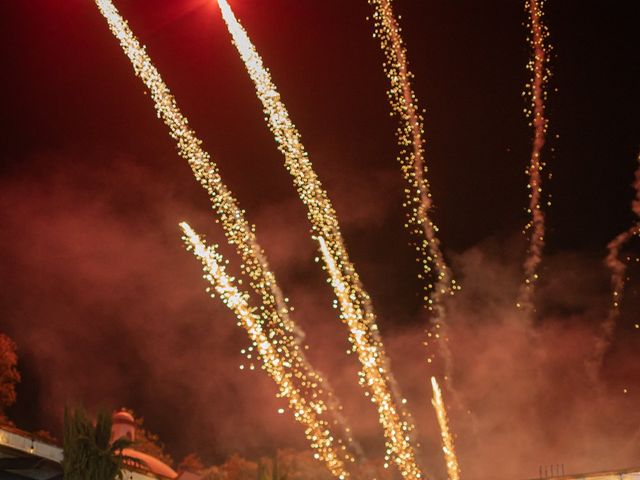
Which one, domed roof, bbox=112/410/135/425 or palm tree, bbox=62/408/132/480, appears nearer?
palm tree, bbox=62/408/132/480

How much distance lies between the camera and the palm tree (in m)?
29.5

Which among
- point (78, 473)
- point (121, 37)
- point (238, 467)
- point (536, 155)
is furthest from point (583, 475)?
point (238, 467)

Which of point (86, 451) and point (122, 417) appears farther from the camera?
point (122, 417)

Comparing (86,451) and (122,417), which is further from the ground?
(122,417)

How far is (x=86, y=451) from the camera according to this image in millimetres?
29641

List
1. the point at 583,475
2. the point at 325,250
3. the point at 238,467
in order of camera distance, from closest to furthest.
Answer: the point at 583,475 < the point at 325,250 < the point at 238,467

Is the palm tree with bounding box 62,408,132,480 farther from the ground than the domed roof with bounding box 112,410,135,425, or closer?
closer

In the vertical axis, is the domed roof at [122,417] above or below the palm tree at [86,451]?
above

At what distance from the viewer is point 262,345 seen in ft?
148

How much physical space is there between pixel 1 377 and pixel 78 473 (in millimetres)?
43336

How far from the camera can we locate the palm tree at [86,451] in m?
29.5

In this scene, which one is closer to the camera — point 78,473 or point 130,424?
point 78,473

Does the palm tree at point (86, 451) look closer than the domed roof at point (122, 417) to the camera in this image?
Yes

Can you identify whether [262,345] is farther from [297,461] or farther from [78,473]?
[297,461]
